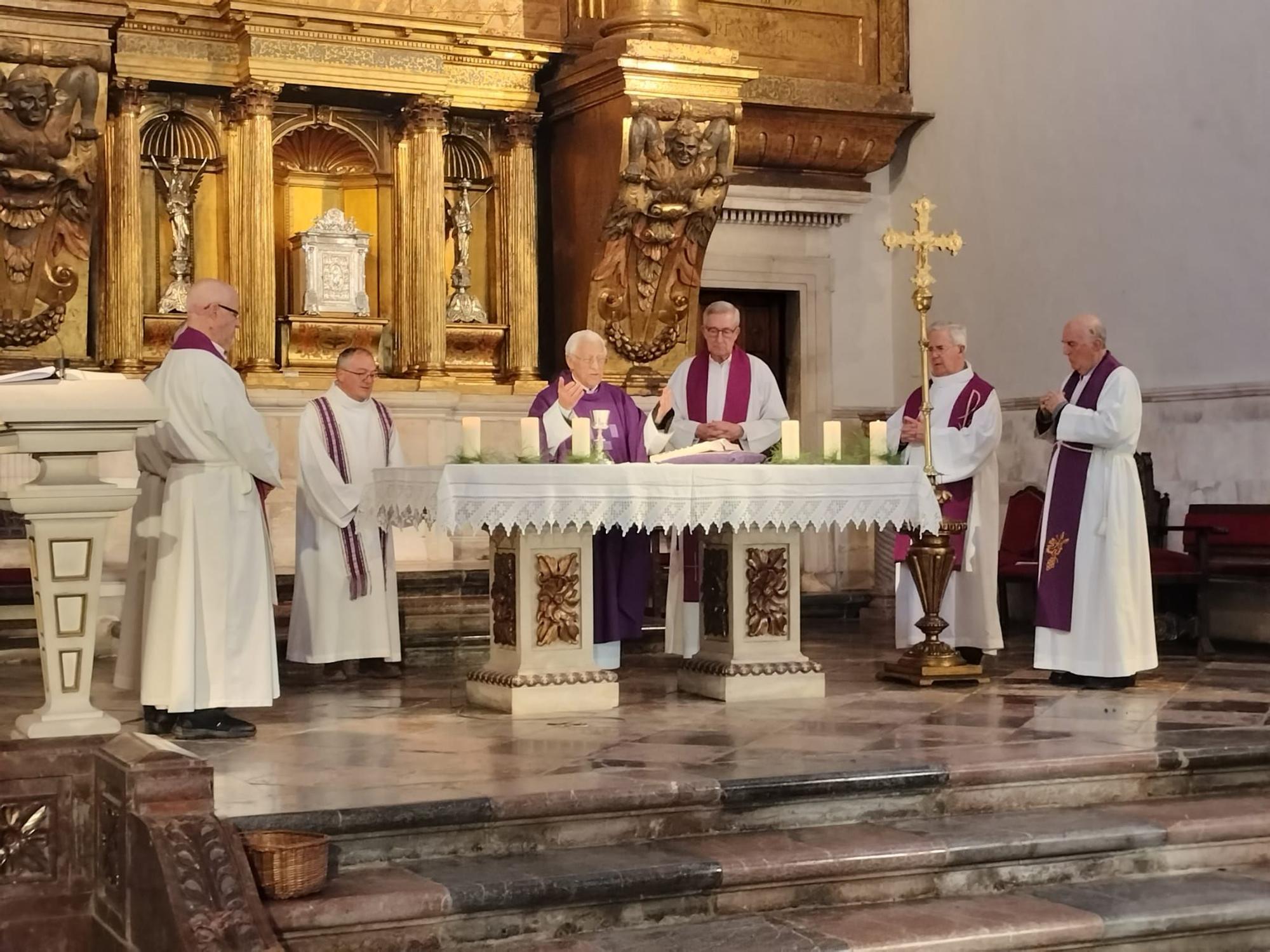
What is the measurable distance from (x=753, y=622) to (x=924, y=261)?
181 cm

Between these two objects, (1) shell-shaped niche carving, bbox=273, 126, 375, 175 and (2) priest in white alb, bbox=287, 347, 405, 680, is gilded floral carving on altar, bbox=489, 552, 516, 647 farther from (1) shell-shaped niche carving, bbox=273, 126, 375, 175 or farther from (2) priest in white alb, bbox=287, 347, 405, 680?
(1) shell-shaped niche carving, bbox=273, 126, 375, 175

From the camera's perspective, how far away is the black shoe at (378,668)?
27.8ft

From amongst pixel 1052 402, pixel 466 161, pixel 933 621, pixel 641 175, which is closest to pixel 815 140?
pixel 641 175

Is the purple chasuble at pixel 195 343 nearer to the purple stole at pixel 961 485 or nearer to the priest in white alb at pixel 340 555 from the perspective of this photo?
the priest in white alb at pixel 340 555

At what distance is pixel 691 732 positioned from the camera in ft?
21.2

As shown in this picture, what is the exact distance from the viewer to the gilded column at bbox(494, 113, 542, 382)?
10914 mm

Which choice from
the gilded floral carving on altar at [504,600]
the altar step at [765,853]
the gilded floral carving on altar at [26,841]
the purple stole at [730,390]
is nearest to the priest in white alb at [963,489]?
the purple stole at [730,390]

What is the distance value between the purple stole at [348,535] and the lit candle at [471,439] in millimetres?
1392

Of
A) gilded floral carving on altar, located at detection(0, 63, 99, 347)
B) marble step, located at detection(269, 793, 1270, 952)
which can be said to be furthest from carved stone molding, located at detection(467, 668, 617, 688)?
gilded floral carving on altar, located at detection(0, 63, 99, 347)

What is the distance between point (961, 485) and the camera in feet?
27.7

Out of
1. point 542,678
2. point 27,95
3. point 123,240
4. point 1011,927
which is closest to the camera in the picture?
point 1011,927

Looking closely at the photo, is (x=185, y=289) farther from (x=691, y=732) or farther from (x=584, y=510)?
(x=691, y=732)

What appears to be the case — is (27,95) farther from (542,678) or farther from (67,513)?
(67,513)

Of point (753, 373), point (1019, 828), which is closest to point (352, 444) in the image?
point (753, 373)
